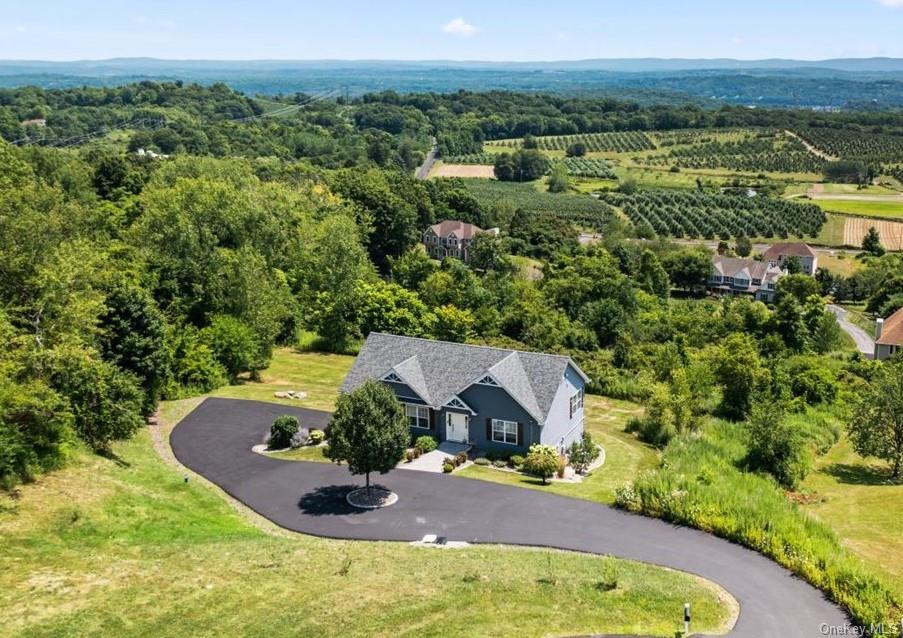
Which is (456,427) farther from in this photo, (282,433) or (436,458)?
(282,433)

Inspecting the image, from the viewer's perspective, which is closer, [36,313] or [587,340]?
[36,313]

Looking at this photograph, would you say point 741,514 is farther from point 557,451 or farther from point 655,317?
point 655,317

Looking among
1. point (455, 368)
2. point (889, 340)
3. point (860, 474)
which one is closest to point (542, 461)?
point (455, 368)

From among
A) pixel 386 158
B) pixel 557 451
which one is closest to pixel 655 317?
pixel 557 451

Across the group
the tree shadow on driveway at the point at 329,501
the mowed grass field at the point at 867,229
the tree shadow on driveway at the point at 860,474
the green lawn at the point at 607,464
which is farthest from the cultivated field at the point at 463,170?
the tree shadow on driveway at the point at 329,501

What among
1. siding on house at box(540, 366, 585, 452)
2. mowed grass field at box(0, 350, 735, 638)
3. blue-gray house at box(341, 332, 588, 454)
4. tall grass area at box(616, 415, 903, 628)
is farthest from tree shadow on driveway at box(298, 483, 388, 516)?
tall grass area at box(616, 415, 903, 628)

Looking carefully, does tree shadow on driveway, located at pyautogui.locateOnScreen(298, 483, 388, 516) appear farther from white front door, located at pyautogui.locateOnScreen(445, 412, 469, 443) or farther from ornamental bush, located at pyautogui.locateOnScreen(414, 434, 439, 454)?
white front door, located at pyautogui.locateOnScreen(445, 412, 469, 443)
